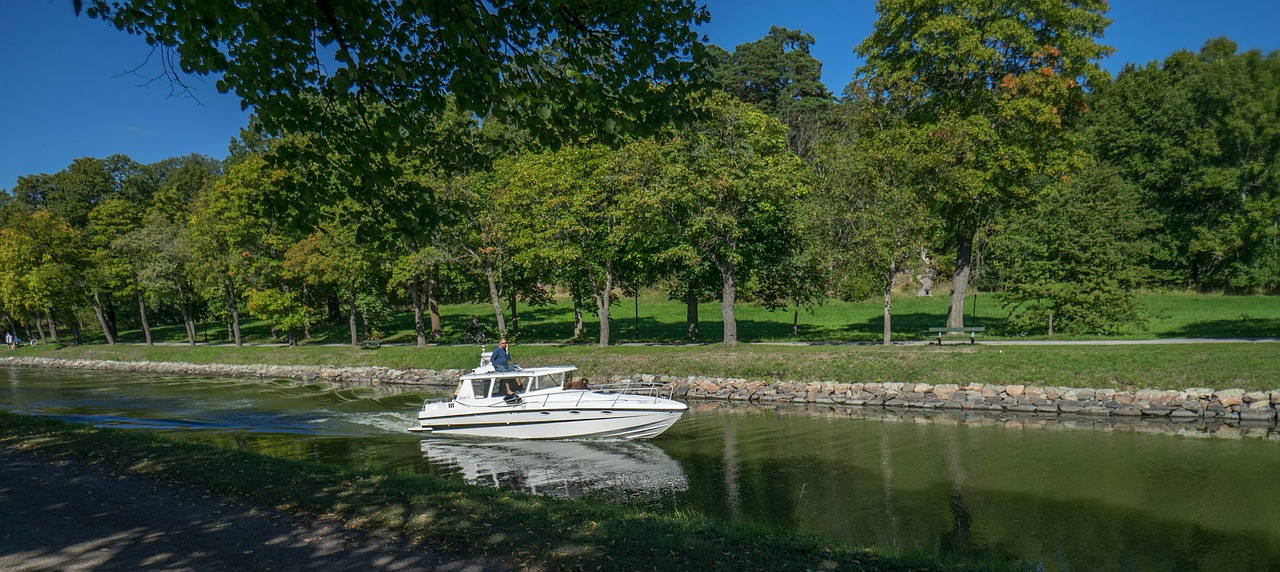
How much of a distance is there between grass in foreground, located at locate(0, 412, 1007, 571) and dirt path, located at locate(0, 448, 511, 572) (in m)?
0.35

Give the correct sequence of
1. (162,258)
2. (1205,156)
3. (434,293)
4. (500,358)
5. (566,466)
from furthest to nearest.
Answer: (162,258) → (434,293) → (1205,156) → (500,358) → (566,466)

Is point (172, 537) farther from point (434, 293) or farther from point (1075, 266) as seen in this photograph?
point (434, 293)

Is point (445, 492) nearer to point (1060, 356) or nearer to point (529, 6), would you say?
point (529, 6)

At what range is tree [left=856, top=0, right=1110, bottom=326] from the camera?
2792 cm

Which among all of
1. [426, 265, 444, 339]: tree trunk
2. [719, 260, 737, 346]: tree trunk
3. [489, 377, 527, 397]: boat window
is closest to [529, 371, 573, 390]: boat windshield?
[489, 377, 527, 397]: boat window

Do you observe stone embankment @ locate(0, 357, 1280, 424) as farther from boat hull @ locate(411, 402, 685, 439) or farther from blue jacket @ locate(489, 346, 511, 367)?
blue jacket @ locate(489, 346, 511, 367)

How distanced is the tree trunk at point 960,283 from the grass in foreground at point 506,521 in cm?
2415

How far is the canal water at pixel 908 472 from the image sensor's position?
432 inches

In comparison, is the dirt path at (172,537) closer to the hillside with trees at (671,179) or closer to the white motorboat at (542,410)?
the hillside with trees at (671,179)

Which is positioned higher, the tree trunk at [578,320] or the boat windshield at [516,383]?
the tree trunk at [578,320]

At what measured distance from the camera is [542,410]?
65.8 ft

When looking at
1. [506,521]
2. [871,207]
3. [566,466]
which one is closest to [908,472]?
[566,466]

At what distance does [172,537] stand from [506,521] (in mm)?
3520

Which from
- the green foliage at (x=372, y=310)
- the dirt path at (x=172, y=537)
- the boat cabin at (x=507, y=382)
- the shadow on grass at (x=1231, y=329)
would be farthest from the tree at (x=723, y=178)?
the green foliage at (x=372, y=310)
